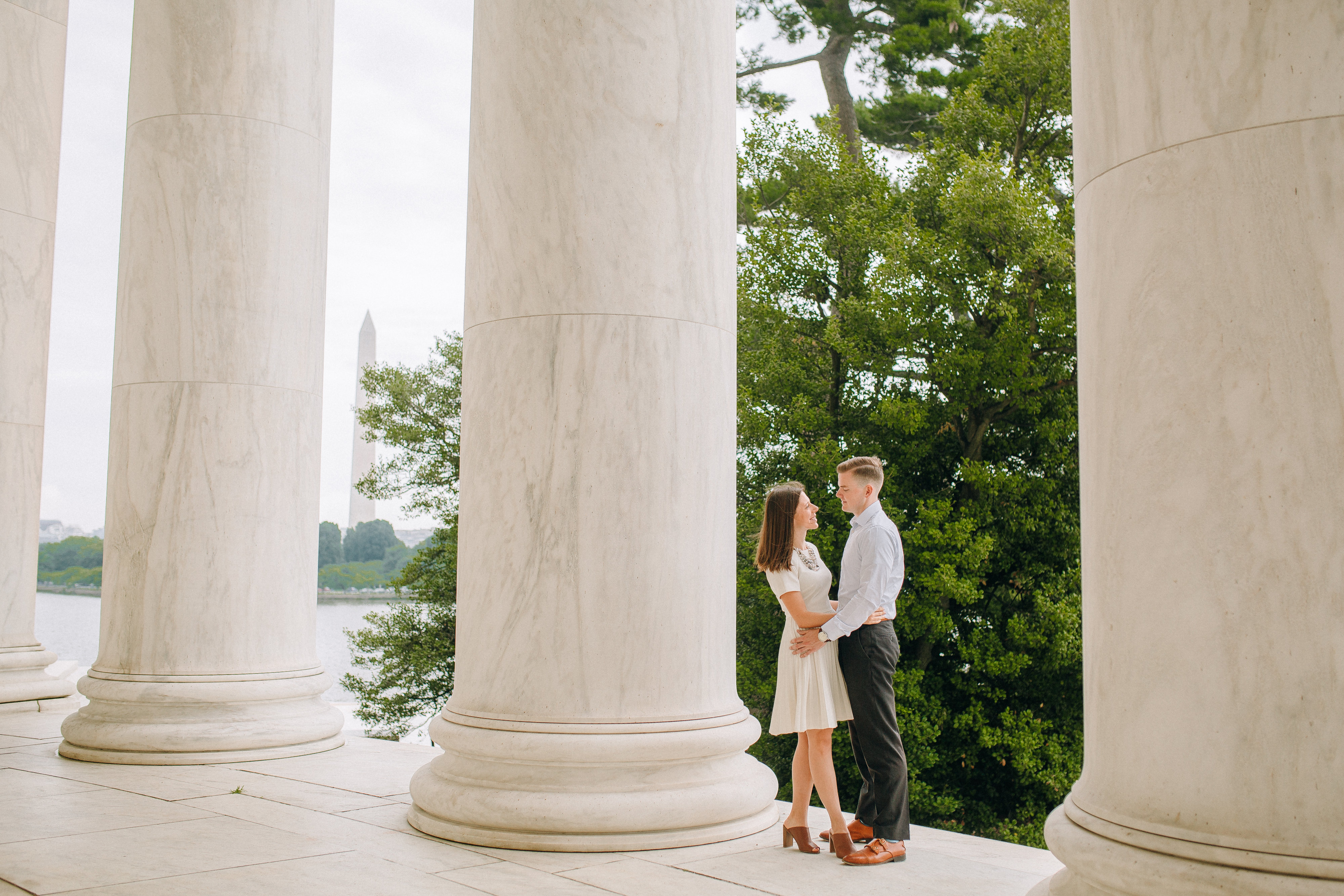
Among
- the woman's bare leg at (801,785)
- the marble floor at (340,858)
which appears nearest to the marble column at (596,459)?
the marble floor at (340,858)

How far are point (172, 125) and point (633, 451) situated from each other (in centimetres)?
5969

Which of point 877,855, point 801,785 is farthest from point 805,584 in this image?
point 877,855

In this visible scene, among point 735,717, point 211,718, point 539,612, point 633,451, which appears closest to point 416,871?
point 539,612

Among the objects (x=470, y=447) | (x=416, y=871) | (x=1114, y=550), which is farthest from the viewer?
(x=470, y=447)

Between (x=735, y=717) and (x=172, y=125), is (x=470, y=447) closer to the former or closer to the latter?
(x=735, y=717)

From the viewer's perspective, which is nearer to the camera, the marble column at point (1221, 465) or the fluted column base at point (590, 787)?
the marble column at point (1221, 465)

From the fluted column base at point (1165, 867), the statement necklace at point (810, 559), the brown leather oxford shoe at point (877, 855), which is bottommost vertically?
the brown leather oxford shoe at point (877, 855)

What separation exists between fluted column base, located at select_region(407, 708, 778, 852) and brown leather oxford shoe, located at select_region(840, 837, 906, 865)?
7.50 meters

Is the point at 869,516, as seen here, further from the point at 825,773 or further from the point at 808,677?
the point at 825,773

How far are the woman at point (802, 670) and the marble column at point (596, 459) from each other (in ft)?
12.6

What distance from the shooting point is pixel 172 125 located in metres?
97.3

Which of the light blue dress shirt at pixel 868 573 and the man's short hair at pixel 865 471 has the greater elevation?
the man's short hair at pixel 865 471

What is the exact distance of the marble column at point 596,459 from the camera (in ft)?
206

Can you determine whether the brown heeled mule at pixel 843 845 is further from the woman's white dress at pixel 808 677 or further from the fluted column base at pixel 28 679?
the fluted column base at pixel 28 679
